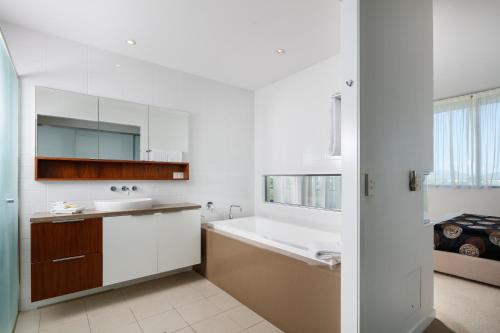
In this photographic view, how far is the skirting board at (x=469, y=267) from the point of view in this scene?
9.23 ft

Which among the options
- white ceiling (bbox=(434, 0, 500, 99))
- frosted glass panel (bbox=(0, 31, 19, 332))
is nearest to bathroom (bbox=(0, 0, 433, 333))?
frosted glass panel (bbox=(0, 31, 19, 332))

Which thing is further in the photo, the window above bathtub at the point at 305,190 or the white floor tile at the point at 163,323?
the window above bathtub at the point at 305,190

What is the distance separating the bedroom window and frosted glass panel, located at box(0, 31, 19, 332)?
20.6ft

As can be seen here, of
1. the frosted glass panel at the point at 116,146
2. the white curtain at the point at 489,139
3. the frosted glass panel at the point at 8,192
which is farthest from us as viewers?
the white curtain at the point at 489,139

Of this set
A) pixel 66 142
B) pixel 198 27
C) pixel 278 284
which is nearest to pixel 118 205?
pixel 66 142

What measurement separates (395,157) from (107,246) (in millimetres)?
2662

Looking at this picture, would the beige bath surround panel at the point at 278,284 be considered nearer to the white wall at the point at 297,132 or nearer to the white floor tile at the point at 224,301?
the white floor tile at the point at 224,301

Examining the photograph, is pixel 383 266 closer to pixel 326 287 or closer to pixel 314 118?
pixel 326 287

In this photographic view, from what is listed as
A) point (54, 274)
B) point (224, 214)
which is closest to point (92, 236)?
point (54, 274)

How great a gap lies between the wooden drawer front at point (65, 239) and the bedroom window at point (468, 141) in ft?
19.1

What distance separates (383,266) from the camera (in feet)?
5.38

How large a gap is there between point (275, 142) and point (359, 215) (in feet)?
7.85

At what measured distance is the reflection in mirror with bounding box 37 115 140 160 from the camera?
2445mm

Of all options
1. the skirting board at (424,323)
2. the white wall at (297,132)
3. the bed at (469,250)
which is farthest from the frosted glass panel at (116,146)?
the bed at (469,250)
